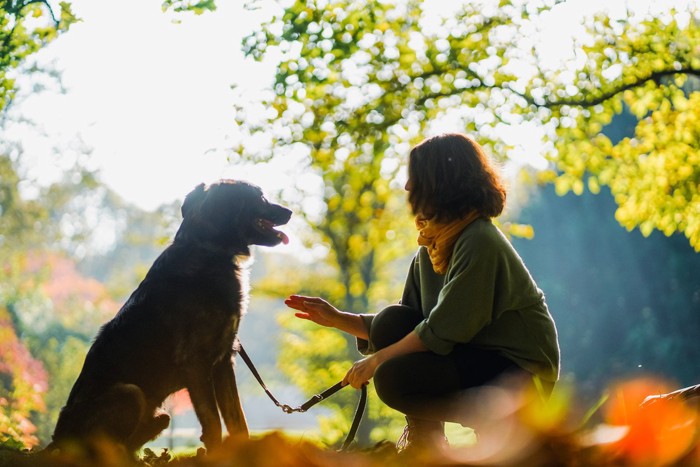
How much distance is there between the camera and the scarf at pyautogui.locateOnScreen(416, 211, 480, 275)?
3.04 m

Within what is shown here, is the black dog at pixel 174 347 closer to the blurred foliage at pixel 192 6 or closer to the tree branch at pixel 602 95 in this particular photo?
the blurred foliage at pixel 192 6

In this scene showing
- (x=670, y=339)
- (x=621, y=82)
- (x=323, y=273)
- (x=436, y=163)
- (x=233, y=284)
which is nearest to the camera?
(x=436, y=163)

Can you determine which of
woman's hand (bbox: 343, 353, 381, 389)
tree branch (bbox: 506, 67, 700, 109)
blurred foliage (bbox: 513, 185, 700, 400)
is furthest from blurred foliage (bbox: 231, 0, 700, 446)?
blurred foliage (bbox: 513, 185, 700, 400)

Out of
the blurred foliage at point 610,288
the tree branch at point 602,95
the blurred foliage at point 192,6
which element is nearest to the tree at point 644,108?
the tree branch at point 602,95

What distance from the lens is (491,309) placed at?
280 cm

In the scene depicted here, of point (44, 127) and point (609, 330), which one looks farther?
→ point (609, 330)

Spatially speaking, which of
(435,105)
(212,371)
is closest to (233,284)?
(212,371)

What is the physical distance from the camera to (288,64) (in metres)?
5.43

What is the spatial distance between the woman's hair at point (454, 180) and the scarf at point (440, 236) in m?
0.03

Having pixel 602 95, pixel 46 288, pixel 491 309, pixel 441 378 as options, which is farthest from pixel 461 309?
pixel 46 288

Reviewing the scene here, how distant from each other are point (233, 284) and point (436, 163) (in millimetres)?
1352

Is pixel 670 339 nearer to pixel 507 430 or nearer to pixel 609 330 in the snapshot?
pixel 609 330

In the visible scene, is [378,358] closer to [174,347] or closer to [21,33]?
[174,347]

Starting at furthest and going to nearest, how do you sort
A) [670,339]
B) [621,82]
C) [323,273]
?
1. [670,339]
2. [323,273]
3. [621,82]
